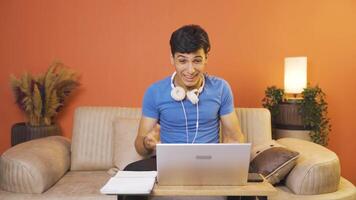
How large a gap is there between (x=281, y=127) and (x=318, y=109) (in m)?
0.29

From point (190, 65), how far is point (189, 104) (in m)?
0.20

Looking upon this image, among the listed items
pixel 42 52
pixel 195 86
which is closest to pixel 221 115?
pixel 195 86

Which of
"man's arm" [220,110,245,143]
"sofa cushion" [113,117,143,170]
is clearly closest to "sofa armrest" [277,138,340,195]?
"man's arm" [220,110,245,143]

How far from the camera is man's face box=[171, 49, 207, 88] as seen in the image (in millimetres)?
1625

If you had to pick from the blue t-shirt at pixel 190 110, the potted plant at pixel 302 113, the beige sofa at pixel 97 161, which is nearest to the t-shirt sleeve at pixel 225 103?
the blue t-shirt at pixel 190 110

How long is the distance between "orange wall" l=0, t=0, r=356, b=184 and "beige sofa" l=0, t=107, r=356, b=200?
1.76 ft

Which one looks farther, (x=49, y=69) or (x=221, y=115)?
(x=49, y=69)

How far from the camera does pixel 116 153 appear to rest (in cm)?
219

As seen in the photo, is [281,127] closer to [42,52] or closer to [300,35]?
[300,35]

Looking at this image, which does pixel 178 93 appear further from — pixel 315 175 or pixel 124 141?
pixel 315 175

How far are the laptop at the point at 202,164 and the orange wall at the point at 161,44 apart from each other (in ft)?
5.78

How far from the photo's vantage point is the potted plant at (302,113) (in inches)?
98.6

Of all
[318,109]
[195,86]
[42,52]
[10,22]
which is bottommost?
[318,109]

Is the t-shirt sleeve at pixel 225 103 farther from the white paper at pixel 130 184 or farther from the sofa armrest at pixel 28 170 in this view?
the sofa armrest at pixel 28 170
